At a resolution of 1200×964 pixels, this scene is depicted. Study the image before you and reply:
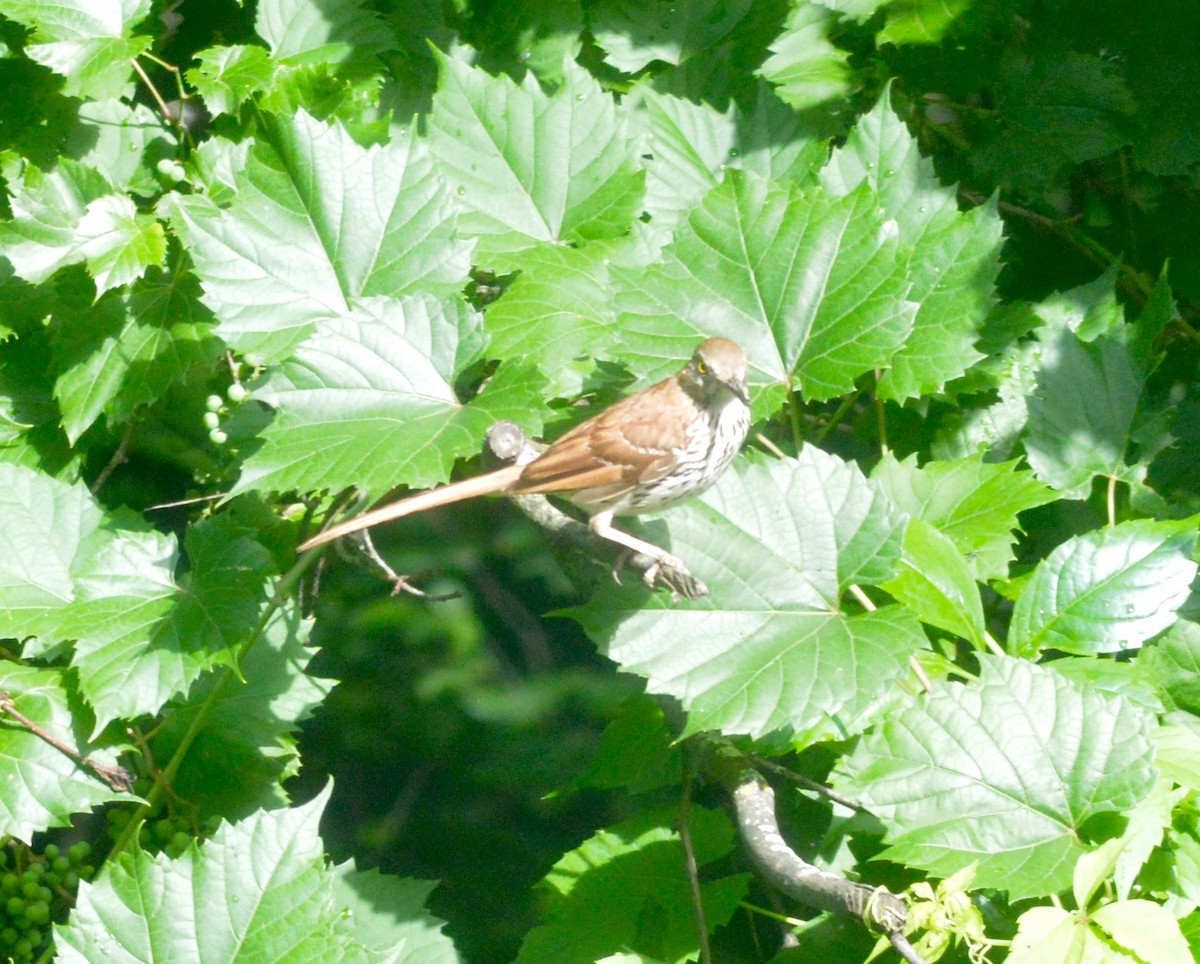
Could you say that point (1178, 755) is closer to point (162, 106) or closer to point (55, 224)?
point (55, 224)

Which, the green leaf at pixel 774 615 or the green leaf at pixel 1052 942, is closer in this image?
the green leaf at pixel 1052 942

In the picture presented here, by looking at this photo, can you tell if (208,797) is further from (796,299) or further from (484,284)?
(796,299)

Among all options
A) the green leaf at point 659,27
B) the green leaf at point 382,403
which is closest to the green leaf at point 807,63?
the green leaf at point 659,27

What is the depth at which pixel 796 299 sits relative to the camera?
219 centimetres

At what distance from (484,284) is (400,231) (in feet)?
1.69

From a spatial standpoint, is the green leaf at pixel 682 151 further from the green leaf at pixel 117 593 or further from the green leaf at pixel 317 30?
the green leaf at pixel 117 593

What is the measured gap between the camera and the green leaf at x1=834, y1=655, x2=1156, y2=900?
1.68m

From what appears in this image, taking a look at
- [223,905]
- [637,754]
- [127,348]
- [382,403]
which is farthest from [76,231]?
[637,754]

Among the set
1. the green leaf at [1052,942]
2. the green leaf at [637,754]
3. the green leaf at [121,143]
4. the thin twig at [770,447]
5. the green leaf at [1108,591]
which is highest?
the green leaf at [121,143]

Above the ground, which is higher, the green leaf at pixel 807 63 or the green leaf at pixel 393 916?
the green leaf at pixel 807 63

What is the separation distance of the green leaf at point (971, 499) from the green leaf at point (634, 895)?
2.05 ft

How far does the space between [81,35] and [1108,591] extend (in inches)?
88.8

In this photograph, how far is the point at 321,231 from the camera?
2.25 m

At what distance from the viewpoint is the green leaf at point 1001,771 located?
5.51 feet
